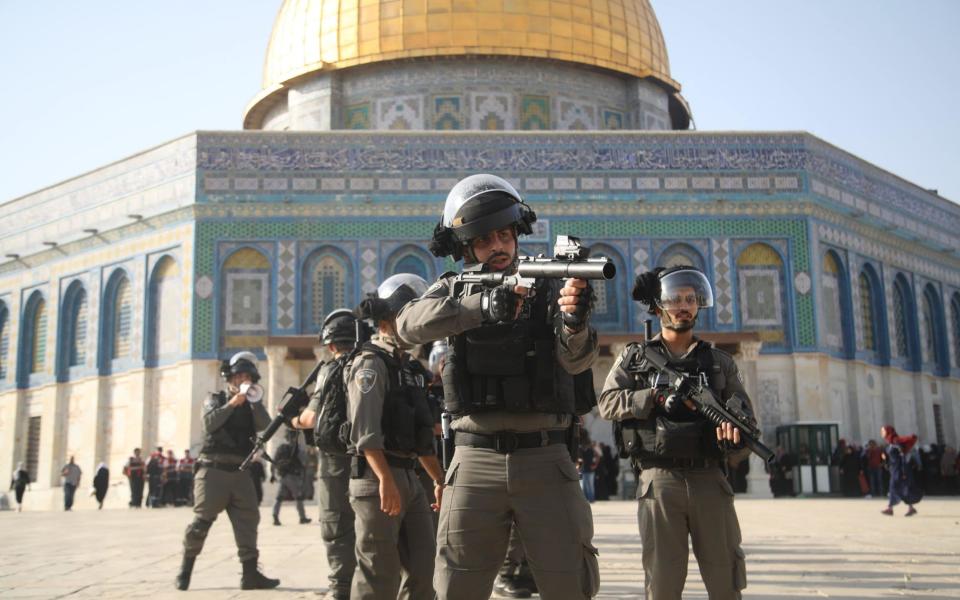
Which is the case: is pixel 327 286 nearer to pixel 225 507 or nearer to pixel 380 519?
pixel 225 507

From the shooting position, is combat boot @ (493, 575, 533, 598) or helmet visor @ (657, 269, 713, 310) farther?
combat boot @ (493, 575, 533, 598)

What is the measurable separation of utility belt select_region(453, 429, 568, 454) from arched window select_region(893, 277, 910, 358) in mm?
26191

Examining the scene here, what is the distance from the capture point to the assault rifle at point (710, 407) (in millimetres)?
4215

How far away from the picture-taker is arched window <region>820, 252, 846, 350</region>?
972 inches

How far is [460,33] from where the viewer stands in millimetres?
27562

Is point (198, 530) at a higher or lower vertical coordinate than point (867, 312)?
lower

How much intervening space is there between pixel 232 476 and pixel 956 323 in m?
28.0

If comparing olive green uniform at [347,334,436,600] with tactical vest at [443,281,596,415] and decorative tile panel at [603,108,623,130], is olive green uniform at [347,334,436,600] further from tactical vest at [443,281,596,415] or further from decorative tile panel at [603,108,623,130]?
decorative tile panel at [603,108,623,130]

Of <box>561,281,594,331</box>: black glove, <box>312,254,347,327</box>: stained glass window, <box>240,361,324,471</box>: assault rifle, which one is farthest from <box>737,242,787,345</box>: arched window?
<box>561,281,594,331</box>: black glove

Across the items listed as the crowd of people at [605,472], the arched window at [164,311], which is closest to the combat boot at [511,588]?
the crowd of people at [605,472]

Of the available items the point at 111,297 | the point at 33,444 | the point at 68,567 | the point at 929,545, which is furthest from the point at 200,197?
the point at 929,545

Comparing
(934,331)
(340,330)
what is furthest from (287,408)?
(934,331)

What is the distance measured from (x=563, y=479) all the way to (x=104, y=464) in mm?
22572

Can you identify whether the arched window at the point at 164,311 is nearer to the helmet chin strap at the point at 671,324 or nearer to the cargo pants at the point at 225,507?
the cargo pants at the point at 225,507
